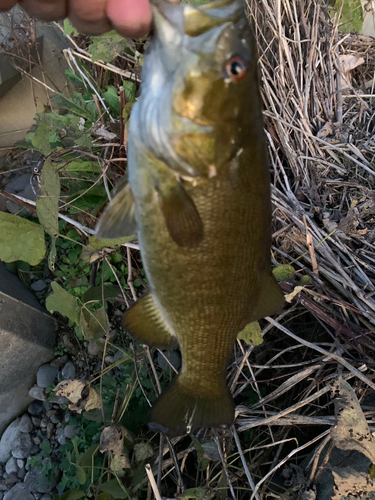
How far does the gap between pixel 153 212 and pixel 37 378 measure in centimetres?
223

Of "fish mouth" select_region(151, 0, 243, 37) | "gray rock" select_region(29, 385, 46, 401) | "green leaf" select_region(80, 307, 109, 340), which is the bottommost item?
"gray rock" select_region(29, 385, 46, 401)

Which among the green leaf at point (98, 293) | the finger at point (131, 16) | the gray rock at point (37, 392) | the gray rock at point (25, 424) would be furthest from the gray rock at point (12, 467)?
the finger at point (131, 16)

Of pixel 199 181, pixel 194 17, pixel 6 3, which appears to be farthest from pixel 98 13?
pixel 199 181

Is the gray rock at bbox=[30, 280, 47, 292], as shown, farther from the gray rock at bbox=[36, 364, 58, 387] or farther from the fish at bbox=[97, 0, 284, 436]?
the fish at bbox=[97, 0, 284, 436]

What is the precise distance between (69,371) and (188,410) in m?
1.67

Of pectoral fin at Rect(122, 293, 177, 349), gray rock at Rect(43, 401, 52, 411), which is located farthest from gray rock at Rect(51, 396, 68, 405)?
pectoral fin at Rect(122, 293, 177, 349)

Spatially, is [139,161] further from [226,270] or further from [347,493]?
[347,493]

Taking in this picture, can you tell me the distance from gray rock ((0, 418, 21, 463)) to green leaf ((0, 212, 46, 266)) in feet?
4.95

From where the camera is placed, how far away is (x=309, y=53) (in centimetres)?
249

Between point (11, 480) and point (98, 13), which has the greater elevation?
point (98, 13)

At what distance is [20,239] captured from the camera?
180 cm

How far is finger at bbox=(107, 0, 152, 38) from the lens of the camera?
1003 millimetres

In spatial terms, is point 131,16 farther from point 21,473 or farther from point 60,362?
point 21,473

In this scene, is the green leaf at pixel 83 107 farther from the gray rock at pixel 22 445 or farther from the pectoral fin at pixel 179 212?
the gray rock at pixel 22 445
